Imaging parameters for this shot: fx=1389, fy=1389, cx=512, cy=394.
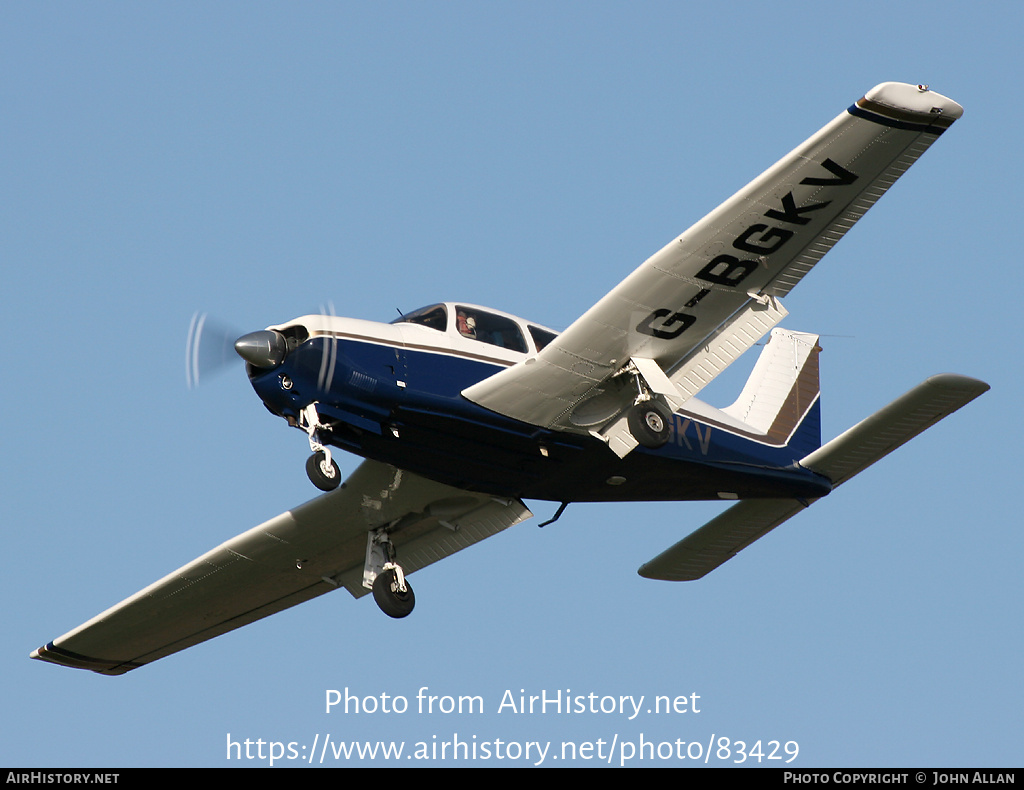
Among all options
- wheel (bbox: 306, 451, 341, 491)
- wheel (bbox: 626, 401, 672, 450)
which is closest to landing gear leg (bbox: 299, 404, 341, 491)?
wheel (bbox: 306, 451, 341, 491)

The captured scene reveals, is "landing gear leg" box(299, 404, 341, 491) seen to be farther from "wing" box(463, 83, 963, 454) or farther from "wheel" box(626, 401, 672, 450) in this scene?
"wheel" box(626, 401, 672, 450)

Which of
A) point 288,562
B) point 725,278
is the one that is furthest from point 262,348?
point 288,562

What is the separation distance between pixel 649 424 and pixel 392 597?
4618 millimetres

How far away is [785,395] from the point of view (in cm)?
2153

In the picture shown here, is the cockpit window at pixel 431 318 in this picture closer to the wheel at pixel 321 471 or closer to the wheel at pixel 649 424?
the wheel at pixel 321 471

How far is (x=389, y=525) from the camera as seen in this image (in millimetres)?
20047

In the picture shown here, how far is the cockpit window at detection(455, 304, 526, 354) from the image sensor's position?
17.3 meters

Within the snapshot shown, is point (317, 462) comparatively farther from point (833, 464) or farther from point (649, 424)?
point (833, 464)

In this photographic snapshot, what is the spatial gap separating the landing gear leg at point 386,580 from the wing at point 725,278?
11.3 ft

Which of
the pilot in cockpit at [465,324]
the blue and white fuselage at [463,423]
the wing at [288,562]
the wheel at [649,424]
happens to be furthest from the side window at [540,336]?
the wing at [288,562]

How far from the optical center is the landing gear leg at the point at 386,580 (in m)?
19.0
